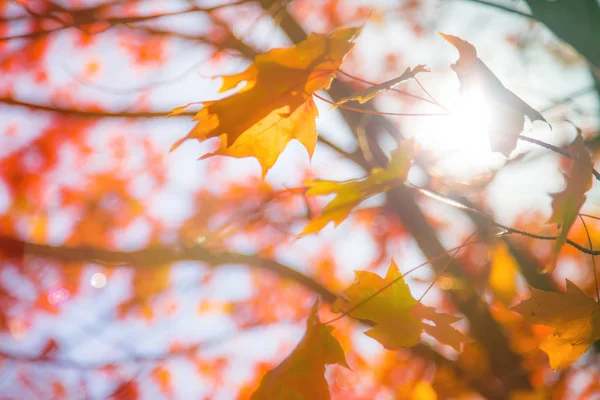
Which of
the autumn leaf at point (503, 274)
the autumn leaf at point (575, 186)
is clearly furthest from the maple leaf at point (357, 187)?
the autumn leaf at point (503, 274)

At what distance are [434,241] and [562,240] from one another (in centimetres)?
247

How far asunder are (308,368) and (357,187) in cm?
47

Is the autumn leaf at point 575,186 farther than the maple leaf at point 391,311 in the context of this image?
No

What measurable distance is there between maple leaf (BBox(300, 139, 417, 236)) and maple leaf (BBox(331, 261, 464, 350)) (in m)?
0.18

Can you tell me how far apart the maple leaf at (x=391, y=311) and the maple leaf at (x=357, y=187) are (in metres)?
0.18

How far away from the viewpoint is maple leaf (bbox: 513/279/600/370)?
0.95m

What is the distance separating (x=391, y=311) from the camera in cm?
108

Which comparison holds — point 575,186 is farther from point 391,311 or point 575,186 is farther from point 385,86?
point 391,311

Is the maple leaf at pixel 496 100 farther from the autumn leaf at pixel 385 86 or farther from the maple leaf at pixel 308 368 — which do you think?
the maple leaf at pixel 308 368

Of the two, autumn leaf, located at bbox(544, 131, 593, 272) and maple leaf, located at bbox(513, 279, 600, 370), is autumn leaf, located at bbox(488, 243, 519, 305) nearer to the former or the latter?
maple leaf, located at bbox(513, 279, 600, 370)

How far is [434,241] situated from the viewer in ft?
10.2

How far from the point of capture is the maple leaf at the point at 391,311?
3.43 feet

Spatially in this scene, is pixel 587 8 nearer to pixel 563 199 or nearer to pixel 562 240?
pixel 563 199

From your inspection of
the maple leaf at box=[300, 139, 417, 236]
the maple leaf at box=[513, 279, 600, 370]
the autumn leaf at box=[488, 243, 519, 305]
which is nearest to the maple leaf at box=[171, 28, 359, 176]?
the maple leaf at box=[300, 139, 417, 236]
